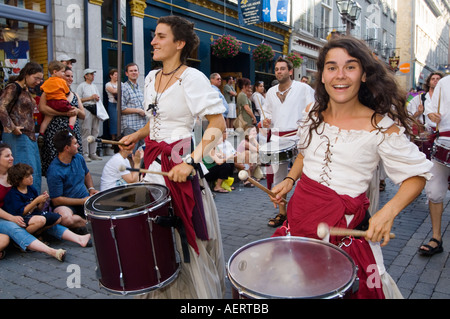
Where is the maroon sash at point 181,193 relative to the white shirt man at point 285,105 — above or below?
below

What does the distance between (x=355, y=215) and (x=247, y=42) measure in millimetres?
15647

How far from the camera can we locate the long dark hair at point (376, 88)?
2213 millimetres

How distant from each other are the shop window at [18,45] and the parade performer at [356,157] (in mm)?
7315

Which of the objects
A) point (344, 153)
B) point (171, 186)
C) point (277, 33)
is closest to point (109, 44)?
point (171, 186)

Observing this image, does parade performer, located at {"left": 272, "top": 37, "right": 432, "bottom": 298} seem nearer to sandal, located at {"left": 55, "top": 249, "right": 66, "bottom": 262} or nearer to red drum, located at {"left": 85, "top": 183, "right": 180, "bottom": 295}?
red drum, located at {"left": 85, "top": 183, "right": 180, "bottom": 295}

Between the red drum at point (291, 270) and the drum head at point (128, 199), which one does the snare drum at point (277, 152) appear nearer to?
the drum head at point (128, 199)

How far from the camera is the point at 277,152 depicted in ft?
16.5

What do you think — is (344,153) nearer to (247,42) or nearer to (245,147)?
(245,147)

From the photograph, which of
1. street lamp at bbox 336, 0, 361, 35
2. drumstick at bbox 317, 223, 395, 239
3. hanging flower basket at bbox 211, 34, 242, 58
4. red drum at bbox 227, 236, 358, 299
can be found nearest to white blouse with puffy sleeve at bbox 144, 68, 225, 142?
red drum at bbox 227, 236, 358, 299

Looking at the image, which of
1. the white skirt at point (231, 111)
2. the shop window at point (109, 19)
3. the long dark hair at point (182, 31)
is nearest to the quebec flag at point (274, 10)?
the white skirt at point (231, 111)

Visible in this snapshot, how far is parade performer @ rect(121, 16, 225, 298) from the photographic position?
268 cm

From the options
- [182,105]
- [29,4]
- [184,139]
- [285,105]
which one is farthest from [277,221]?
[29,4]

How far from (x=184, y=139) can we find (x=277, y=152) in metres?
2.39

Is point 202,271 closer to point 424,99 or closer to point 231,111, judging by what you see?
point 424,99
